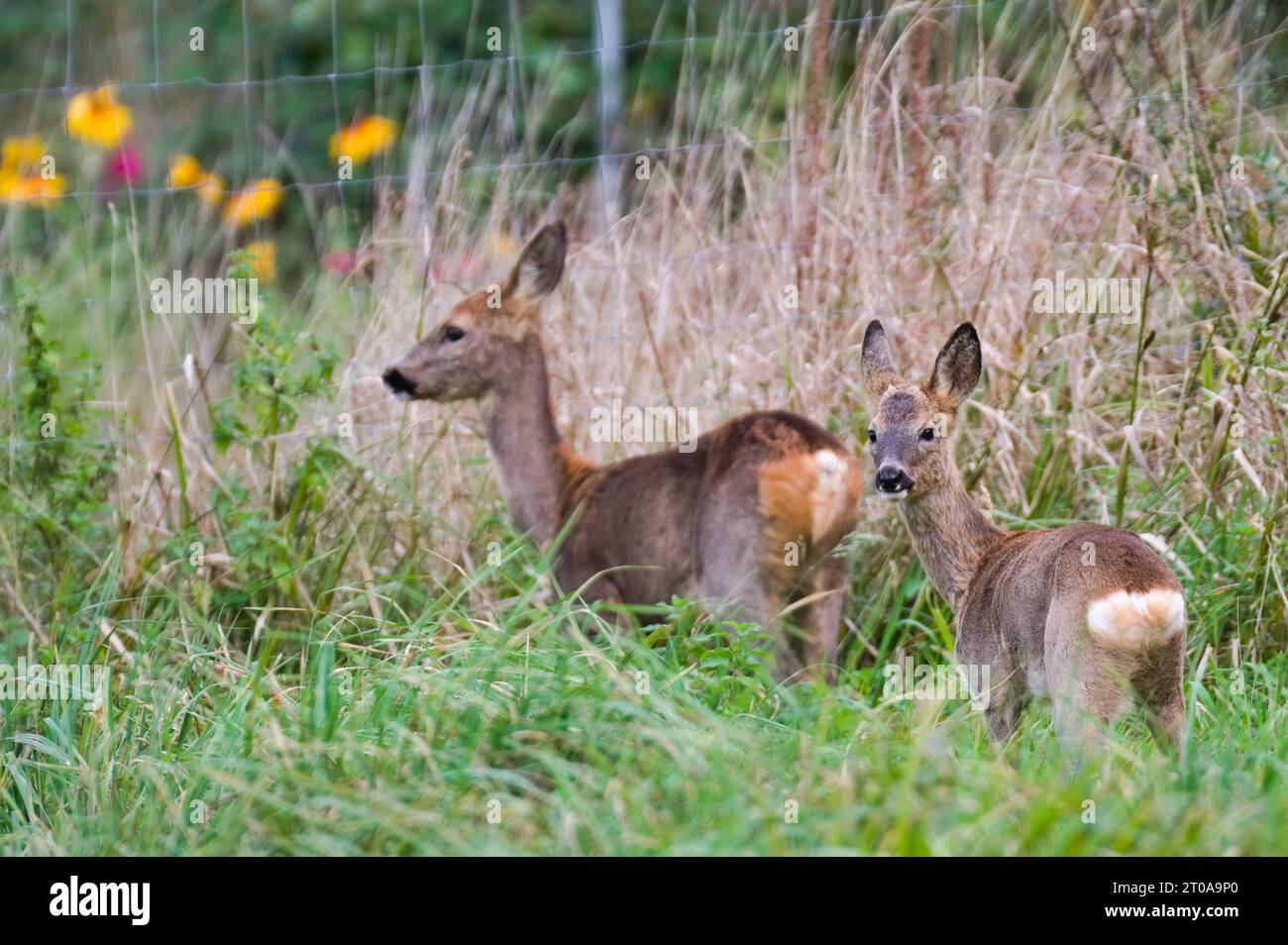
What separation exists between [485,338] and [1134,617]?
2885 mm

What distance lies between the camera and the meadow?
11.3 ft

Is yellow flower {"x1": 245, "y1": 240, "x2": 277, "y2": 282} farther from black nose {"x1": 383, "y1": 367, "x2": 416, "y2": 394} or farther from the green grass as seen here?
the green grass

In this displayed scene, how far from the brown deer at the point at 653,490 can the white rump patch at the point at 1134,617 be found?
1.30 metres

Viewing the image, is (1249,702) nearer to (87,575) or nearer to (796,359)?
(796,359)

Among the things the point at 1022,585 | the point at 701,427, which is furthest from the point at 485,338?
the point at 1022,585

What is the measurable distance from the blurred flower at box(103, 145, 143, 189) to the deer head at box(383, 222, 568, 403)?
5.96ft

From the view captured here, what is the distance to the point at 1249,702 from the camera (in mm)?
4566

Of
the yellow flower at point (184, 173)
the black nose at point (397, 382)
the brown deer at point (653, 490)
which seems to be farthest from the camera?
the yellow flower at point (184, 173)

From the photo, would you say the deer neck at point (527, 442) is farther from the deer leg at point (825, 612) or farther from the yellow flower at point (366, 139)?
the yellow flower at point (366, 139)

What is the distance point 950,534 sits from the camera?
4.57 m

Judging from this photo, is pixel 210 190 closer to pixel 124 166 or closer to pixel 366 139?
pixel 124 166

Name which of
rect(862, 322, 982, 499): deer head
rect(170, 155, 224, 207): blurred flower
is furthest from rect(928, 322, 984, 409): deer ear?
rect(170, 155, 224, 207): blurred flower

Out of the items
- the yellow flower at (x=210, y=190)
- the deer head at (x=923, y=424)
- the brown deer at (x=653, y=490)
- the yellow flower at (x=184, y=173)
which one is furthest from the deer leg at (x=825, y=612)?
the yellow flower at (x=184, y=173)

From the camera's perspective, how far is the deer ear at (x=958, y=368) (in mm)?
4488
